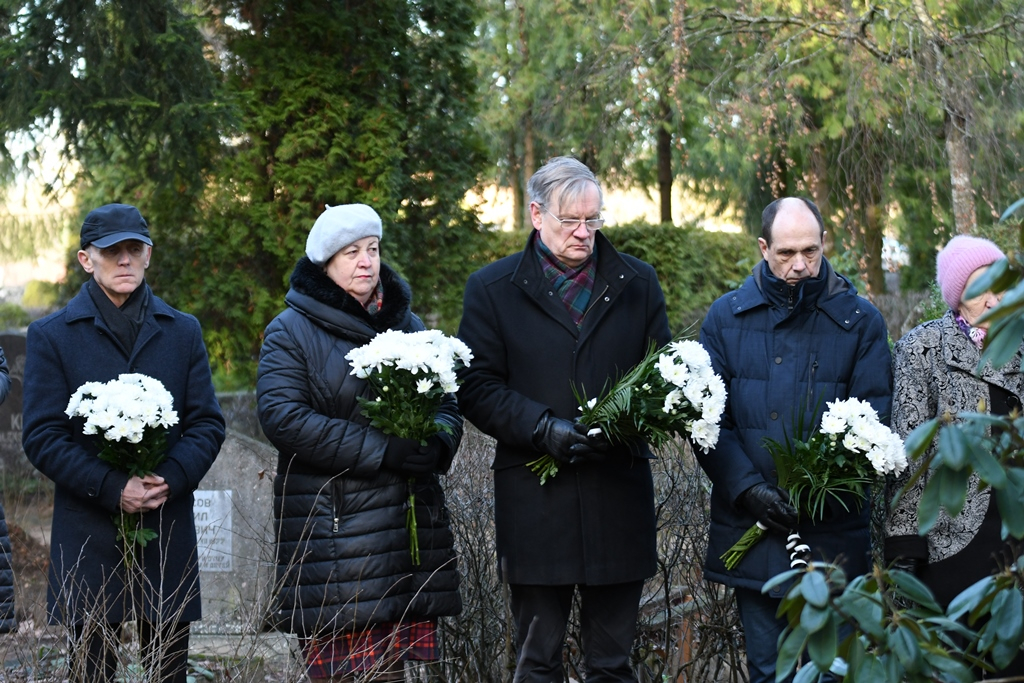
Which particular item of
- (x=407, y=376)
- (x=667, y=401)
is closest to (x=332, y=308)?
(x=407, y=376)

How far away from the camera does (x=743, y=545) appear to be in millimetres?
3684

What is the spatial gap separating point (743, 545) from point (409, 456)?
3.70 ft

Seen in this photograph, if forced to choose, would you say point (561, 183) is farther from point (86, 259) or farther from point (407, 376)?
point (86, 259)

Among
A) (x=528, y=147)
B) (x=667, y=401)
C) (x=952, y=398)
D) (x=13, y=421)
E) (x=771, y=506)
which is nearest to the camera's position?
(x=667, y=401)

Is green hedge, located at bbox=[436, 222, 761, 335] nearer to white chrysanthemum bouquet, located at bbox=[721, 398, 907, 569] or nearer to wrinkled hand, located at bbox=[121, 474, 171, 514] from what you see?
wrinkled hand, located at bbox=[121, 474, 171, 514]

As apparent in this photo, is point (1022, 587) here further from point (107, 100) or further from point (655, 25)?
point (655, 25)

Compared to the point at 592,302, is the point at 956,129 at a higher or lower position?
higher

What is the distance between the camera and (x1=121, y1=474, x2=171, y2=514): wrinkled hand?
386 centimetres

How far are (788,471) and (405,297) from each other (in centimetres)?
148

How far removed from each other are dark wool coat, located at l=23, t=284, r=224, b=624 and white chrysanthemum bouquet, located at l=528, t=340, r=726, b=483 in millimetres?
1523

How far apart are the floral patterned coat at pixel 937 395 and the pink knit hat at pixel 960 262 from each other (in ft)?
0.34

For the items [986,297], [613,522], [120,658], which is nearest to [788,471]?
[613,522]

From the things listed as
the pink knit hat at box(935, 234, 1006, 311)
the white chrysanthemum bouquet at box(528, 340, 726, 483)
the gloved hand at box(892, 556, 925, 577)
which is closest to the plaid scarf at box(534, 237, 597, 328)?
the white chrysanthemum bouquet at box(528, 340, 726, 483)

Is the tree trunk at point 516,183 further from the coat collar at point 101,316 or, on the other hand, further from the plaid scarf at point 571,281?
the plaid scarf at point 571,281
